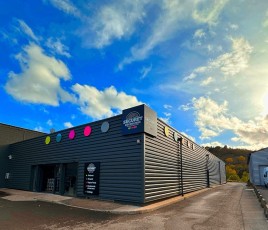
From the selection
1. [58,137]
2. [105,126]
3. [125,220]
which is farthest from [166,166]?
[58,137]

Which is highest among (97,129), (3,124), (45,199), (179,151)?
(3,124)

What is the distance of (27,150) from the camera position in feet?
65.5

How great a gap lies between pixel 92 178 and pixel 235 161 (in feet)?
259

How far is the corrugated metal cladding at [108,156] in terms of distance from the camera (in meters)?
11.4

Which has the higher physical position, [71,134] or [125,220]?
[71,134]

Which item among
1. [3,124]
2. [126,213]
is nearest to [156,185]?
[126,213]

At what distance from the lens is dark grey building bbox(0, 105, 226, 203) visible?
38.0 ft

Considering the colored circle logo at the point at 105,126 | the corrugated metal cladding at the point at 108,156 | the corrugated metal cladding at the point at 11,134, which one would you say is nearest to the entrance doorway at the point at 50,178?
the corrugated metal cladding at the point at 108,156

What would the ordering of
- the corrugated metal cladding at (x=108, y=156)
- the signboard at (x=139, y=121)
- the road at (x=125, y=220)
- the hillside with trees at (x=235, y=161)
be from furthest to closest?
1. the hillside with trees at (x=235, y=161)
2. the signboard at (x=139, y=121)
3. the corrugated metal cladding at (x=108, y=156)
4. the road at (x=125, y=220)

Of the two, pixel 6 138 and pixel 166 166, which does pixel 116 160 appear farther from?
pixel 6 138

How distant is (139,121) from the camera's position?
11664mm

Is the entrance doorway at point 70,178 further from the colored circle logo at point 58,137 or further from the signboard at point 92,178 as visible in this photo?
the signboard at point 92,178

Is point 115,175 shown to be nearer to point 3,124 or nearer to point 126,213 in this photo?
point 126,213

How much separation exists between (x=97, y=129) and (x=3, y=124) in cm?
1416
